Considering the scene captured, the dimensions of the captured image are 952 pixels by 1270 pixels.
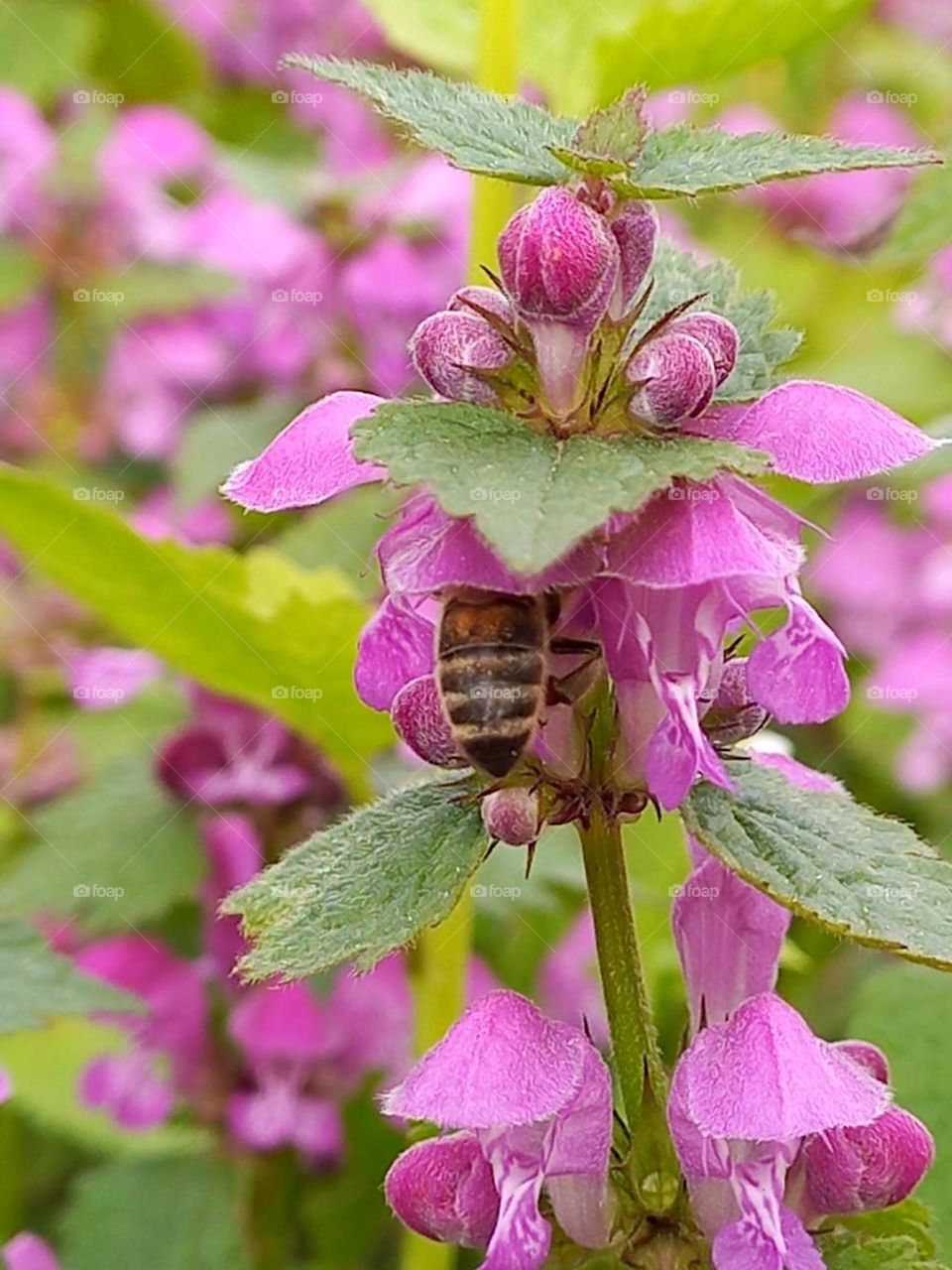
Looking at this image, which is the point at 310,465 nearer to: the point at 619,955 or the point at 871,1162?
the point at 619,955

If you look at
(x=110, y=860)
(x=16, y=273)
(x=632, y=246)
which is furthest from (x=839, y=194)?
(x=632, y=246)

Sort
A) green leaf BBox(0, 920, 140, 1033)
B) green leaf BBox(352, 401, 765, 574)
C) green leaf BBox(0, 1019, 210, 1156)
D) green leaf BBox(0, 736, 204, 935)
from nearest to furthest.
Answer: green leaf BBox(352, 401, 765, 574), green leaf BBox(0, 920, 140, 1033), green leaf BBox(0, 736, 204, 935), green leaf BBox(0, 1019, 210, 1156)

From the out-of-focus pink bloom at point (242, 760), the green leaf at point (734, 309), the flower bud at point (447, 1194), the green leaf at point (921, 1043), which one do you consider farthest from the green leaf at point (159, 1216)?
the green leaf at point (734, 309)

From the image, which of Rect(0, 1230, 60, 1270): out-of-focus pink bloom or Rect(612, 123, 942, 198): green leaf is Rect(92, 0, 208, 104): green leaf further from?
Rect(612, 123, 942, 198): green leaf

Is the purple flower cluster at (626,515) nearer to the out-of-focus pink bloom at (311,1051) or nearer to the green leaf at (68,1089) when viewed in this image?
the out-of-focus pink bloom at (311,1051)

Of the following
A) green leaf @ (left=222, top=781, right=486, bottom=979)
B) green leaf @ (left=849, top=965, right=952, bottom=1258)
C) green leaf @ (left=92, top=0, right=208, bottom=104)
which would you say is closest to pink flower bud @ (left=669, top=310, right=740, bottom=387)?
green leaf @ (left=222, top=781, right=486, bottom=979)
